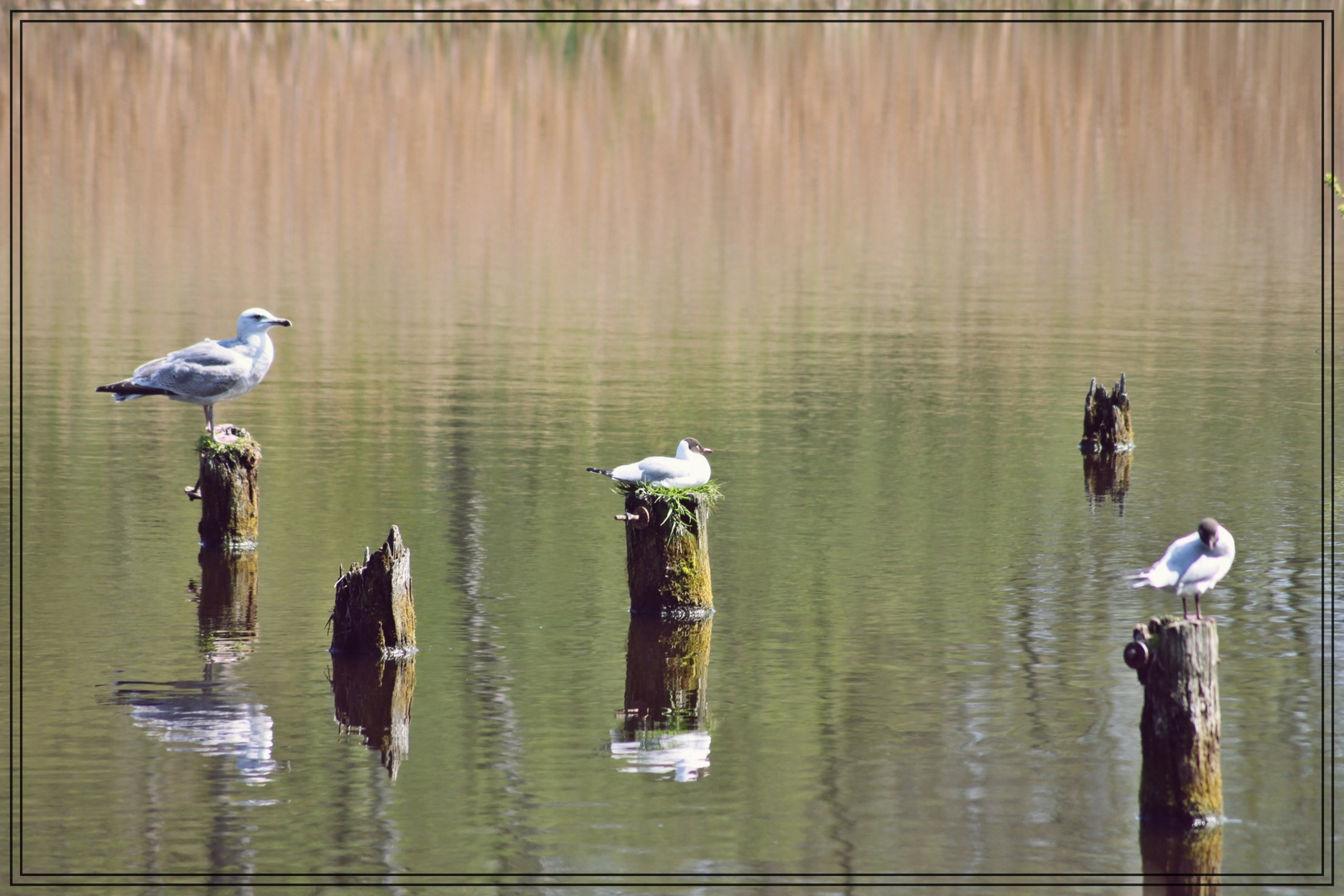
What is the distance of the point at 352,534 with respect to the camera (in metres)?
20.8

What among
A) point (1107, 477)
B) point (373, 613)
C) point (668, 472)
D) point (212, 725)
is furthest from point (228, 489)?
point (1107, 477)

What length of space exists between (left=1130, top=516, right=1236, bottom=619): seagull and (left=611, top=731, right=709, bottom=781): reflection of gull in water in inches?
129

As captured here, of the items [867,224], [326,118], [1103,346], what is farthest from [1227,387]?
[326,118]

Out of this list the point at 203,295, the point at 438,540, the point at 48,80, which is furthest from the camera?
the point at 48,80

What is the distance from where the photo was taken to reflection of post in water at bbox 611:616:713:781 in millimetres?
13555

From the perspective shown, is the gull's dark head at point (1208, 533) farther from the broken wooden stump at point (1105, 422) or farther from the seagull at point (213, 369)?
the broken wooden stump at point (1105, 422)

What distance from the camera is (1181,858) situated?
11578 millimetres

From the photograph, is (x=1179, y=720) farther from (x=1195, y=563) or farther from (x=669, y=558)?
(x=669, y=558)

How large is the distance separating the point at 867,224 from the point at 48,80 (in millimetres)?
52858

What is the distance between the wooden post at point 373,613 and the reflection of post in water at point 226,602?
94cm

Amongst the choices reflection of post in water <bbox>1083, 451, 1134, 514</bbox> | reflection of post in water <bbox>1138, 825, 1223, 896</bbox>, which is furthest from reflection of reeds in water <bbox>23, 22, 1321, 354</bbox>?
reflection of post in water <bbox>1138, 825, 1223, 896</bbox>

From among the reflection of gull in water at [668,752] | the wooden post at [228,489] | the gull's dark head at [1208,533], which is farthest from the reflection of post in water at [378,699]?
the gull's dark head at [1208,533]

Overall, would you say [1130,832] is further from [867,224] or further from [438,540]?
[867,224]

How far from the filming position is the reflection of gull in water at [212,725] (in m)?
13.3
